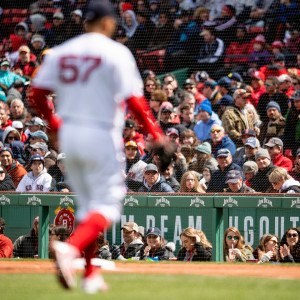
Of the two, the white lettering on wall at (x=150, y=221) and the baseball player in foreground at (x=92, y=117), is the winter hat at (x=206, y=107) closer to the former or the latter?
the white lettering on wall at (x=150, y=221)

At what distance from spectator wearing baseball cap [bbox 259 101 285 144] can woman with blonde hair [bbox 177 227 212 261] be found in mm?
3159

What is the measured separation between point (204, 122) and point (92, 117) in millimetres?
8333

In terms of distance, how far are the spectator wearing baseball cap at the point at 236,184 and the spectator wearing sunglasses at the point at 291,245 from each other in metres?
1.43

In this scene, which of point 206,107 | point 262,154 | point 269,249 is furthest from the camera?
point 206,107

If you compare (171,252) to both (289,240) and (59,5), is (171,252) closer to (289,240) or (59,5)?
(289,240)

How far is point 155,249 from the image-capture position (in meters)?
10.5

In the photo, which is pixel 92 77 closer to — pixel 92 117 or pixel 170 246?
pixel 92 117

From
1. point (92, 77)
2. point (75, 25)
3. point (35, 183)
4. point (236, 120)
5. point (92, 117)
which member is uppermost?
point (75, 25)

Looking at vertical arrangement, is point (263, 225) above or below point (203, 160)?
below

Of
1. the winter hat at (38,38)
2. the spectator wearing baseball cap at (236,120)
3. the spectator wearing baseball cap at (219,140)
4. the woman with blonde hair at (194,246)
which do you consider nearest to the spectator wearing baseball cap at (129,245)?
the woman with blonde hair at (194,246)

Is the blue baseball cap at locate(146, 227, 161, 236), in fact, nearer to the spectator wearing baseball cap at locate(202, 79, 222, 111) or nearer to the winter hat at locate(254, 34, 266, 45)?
the spectator wearing baseball cap at locate(202, 79, 222, 111)

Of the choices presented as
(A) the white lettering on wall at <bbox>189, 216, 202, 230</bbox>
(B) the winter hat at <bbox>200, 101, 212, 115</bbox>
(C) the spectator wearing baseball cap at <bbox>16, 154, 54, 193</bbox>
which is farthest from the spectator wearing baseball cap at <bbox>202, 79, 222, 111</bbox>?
(A) the white lettering on wall at <bbox>189, 216, 202, 230</bbox>

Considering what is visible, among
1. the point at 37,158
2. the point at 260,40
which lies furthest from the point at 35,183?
the point at 260,40

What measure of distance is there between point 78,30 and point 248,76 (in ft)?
9.96
